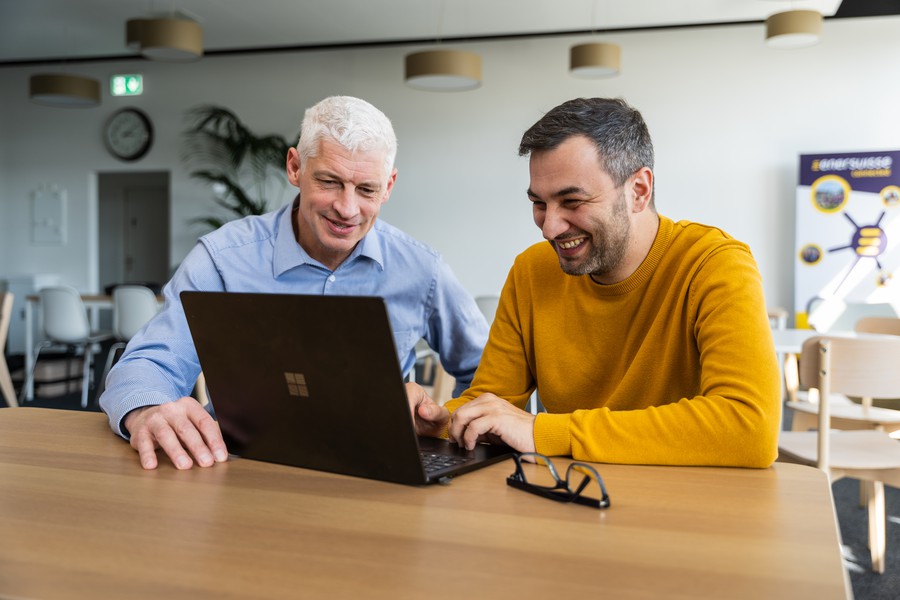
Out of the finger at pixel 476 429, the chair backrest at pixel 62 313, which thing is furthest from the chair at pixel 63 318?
the finger at pixel 476 429

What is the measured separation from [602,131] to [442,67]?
417 centimetres

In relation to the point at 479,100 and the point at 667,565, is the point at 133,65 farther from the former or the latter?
the point at 667,565

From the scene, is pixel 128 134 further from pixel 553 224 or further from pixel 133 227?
pixel 553 224

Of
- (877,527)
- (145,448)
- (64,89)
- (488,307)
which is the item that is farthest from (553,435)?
(64,89)

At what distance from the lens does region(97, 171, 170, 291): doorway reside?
11.5 m

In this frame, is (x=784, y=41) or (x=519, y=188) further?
(x=519, y=188)

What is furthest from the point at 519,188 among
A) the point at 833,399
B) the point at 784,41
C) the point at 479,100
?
the point at 833,399

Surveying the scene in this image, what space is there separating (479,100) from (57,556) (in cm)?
713

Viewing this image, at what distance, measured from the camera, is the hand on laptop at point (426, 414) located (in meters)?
1.27

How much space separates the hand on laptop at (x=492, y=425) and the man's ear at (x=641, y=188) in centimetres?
51

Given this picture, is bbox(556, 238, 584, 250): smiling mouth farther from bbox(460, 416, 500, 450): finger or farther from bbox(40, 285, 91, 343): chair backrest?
bbox(40, 285, 91, 343): chair backrest

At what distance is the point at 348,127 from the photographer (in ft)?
5.29

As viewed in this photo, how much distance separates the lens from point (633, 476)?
1023 millimetres

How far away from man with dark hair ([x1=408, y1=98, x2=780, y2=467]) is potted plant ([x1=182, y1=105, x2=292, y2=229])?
21.1ft
